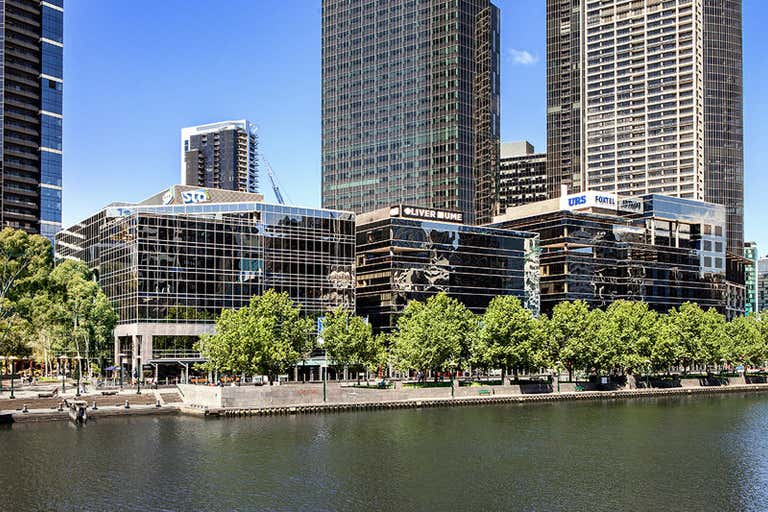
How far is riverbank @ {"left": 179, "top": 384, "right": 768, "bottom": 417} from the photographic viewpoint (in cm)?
12412

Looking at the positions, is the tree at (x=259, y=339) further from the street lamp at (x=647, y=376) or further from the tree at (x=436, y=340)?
the street lamp at (x=647, y=376)

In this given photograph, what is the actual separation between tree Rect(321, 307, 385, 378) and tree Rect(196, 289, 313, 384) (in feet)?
18.0

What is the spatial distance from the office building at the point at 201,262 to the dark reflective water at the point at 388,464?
166 ft

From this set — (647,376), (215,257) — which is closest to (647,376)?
(647,376)

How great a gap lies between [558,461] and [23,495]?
50.1 m

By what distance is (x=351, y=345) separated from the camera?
147500 mm

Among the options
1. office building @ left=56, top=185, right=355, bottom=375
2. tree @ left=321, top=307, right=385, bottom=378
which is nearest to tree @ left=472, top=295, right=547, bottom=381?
tree @ left=321, top=307, right=385, bottom=378

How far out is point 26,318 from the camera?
438 ft

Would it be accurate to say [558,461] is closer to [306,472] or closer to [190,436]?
[306,472]

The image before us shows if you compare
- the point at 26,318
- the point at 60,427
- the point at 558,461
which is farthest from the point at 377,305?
the point at 558,461

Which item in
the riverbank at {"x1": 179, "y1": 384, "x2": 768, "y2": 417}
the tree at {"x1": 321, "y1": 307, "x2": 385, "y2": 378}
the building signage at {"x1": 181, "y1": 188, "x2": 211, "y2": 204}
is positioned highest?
the building signage at {"x1": 181, "y1": 188, "x2": 211, "y2": 204}

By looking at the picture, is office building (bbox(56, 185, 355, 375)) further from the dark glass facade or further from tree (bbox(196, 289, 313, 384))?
tree (bbox(196, 289, 313, 384))

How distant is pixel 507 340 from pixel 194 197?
72.9m

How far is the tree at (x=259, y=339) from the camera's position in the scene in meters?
133
